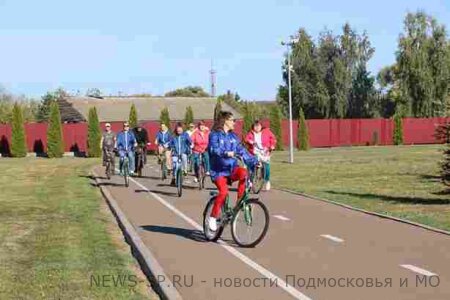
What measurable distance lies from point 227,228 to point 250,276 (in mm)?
3178

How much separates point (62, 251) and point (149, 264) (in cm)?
168

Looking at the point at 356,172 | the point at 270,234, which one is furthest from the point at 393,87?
the point at 270,234

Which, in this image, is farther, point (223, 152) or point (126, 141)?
point (126, 141)

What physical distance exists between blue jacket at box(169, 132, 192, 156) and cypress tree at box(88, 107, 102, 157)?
86.7ft

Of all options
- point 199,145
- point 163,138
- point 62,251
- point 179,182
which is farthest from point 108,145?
point 62,251

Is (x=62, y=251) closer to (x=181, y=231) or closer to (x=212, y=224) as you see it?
(x=212, y=224)

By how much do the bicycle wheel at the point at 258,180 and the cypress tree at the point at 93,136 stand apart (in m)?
28.8

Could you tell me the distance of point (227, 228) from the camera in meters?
11.2

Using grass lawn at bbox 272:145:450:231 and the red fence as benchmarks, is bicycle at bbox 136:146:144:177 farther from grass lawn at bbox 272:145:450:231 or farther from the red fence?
the red fence

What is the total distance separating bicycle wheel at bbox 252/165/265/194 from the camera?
17.9 m

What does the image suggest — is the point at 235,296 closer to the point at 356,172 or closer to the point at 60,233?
the point at 60,233

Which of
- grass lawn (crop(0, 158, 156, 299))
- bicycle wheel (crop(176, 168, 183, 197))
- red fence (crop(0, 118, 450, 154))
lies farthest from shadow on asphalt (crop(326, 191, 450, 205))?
red fence (crop(0, 118, 450, 154))

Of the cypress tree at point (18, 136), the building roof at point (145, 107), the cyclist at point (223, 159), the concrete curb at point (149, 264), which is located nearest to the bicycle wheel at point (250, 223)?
the cyclist at point (223, 159)

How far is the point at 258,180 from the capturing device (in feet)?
59.5
